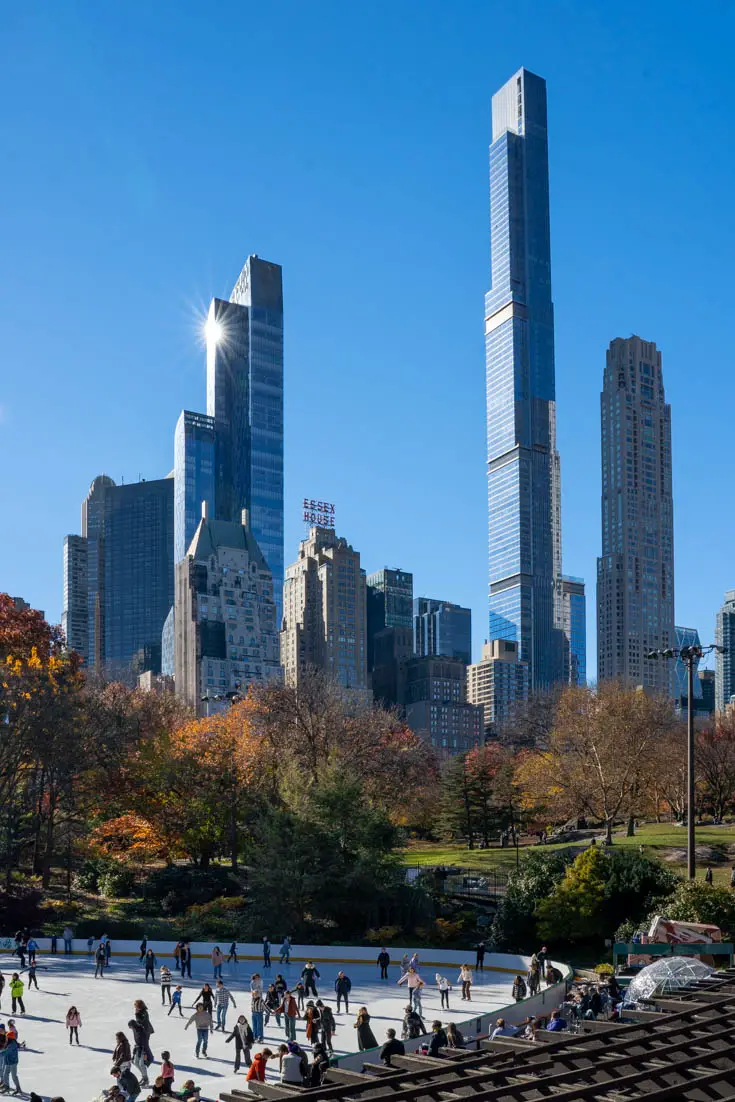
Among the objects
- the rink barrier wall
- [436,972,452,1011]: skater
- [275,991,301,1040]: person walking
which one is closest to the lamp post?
the rink barrier wall

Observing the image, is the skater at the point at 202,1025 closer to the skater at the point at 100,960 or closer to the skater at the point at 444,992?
the skater at the point at 444,992

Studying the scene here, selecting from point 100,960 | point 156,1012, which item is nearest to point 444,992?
point 156,1012

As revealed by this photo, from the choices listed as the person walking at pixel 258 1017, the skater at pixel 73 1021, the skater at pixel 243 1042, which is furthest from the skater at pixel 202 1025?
the skater at pixel 73 1021

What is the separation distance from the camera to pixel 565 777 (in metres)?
72.2

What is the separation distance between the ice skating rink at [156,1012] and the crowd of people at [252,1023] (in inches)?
9.1

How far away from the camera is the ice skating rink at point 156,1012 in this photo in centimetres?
2909

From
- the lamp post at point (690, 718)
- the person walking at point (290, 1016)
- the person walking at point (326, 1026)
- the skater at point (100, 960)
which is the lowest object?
the skater at point (100, 960)

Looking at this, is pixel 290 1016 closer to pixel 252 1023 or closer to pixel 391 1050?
pixel 252 1023

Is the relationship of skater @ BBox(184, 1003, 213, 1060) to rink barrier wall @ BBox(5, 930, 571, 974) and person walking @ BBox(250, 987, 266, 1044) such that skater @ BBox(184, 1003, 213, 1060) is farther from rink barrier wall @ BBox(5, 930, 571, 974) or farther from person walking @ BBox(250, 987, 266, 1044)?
rink barrier wall @ BBox(5, 930, 571, 974)

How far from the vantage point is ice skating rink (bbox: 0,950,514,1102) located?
1145 inches

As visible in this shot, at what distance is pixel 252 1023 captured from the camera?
33594mm

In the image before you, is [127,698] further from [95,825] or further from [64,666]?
[64,666]

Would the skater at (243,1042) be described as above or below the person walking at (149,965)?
above

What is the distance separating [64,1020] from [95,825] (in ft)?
106
